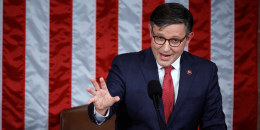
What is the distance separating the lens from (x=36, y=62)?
7.43 ft

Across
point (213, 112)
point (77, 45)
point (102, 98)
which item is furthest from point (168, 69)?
point (77, 45)

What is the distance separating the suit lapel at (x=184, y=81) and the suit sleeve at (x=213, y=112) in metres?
0.13

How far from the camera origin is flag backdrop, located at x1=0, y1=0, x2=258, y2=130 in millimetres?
2250

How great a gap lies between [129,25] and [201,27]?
0.65 meters

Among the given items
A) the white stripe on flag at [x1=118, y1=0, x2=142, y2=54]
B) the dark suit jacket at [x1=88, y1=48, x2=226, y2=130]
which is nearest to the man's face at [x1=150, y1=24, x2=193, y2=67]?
the dark suit jacket at [x1=88, y1=48, x2=226, y2=130]

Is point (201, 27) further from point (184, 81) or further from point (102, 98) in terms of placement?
point (102, 98)

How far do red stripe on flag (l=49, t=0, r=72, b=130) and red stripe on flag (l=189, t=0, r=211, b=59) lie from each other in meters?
1.08

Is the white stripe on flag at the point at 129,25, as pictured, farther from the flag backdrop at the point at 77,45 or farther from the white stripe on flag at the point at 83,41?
the white stripe on flag at the point at 83,41

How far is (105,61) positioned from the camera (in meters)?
2.32

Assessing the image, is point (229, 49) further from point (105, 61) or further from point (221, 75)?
point (105, 61)

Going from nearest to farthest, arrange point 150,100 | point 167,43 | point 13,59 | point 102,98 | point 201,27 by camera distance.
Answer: point 102,98
point 167,43
point 150,100
point 13,59
point 201,27

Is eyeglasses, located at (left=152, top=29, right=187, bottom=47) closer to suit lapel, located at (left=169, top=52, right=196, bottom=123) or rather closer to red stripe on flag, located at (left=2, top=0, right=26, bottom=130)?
suit lapel, located at (left=169, top=52, right=196, bottom=123)

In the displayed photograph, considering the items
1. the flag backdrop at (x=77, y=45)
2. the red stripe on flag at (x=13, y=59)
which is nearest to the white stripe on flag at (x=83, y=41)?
the flag backdrop at (x=77, y=45)

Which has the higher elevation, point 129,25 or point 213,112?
point 129,25
